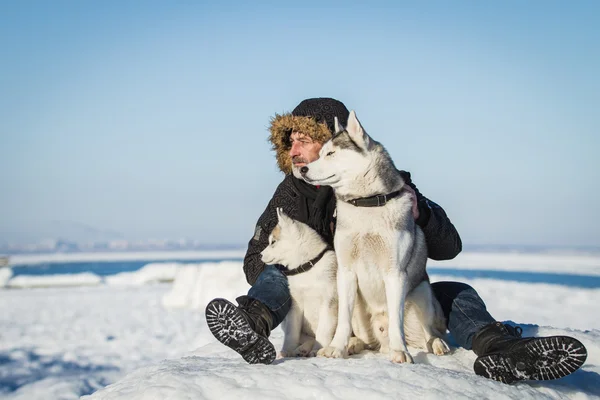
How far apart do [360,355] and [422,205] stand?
1220mm

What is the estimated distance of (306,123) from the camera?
4637 millimetres

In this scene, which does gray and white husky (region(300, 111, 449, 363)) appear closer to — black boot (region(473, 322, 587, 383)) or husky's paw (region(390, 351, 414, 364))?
husky's paw (region(390, 351, 414, 364))

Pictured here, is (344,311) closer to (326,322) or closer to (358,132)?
(326,322)

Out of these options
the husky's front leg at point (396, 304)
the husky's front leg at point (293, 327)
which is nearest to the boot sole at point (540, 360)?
the husky's front leg at point (396, 304)

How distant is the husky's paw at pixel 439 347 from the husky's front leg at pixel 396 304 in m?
0.43

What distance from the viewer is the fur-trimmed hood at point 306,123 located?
4648 mm

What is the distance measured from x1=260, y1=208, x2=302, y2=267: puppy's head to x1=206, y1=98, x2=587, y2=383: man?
98 mm

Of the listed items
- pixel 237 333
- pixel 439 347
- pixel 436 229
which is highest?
pixel 436 229

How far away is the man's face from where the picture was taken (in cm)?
469

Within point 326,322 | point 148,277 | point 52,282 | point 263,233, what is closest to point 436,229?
point 326,322

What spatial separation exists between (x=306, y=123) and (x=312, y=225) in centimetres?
88

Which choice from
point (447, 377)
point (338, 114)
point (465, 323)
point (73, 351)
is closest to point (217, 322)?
point (447, 377)

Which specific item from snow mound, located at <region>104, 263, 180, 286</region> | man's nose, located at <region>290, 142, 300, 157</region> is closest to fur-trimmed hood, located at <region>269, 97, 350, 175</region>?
man's nose, located at <region>290, 142, 300, 157</region>

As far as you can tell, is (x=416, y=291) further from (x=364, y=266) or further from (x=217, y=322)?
(x=217, y=322)
